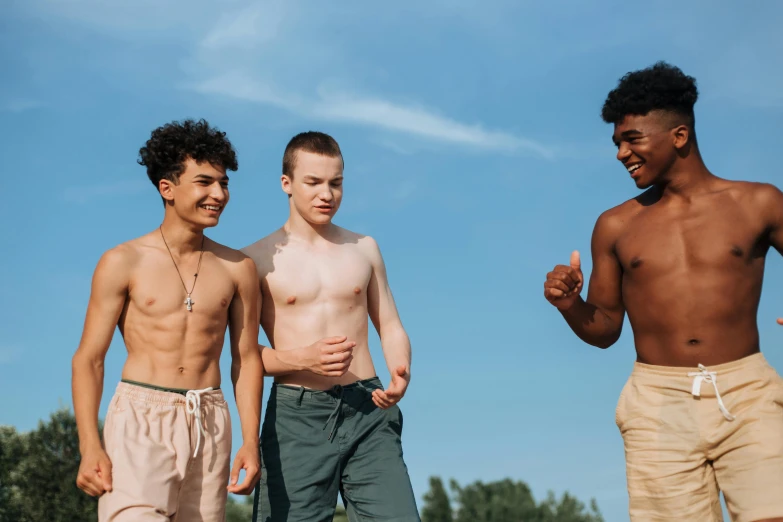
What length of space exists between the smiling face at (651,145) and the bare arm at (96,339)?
3033 mm

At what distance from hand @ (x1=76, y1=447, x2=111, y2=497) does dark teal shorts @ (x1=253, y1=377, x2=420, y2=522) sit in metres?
1.04

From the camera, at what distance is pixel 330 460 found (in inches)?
235

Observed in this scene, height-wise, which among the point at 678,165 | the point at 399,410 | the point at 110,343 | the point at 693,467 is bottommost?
the point at 693,467

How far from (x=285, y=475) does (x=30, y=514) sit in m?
29.5

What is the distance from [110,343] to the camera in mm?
5664

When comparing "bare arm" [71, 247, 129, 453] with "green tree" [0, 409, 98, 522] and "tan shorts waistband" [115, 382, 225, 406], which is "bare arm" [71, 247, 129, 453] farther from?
"green tree" [0, 409, 98, 522]

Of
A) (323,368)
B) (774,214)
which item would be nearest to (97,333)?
(323,368)

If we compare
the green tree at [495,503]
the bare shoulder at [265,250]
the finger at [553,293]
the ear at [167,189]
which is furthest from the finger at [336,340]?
the green tree at [495,503]

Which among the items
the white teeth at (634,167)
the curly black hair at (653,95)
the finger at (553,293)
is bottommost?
the finger at (553,293)

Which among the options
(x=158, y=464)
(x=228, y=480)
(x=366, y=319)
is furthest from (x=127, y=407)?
(x=366, y=319)

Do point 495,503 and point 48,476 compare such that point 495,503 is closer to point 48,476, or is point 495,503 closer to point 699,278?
point 48,476

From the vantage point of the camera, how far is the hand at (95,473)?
5309 mm

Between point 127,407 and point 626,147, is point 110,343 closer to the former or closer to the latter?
point 127,407

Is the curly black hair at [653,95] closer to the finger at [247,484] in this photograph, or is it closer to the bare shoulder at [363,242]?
the bare shoulder at [363,242]
